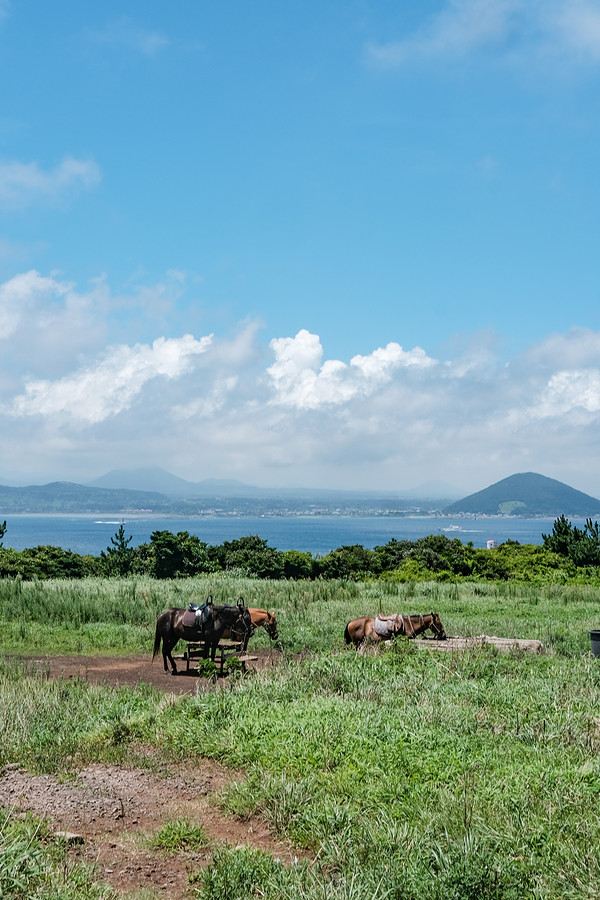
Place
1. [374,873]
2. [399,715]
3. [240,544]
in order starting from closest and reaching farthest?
[374,873] < [399,715] < [240,544]

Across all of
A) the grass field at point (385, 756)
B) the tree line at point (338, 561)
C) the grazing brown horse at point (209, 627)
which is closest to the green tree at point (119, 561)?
the tree line at point (338, 561)

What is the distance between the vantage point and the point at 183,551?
39812 mm

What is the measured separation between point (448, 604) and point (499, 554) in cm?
1795

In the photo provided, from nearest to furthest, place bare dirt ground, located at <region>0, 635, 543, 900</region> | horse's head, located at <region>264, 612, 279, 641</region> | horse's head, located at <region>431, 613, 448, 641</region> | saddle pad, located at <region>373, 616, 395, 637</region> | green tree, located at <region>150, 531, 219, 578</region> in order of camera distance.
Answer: bare dirt ground, located at <region>0, 635, 543, 900</region>, saddle pad, located at <region>373, 616, 395, 637</region>, horse's head, located at <region>431, 613, 448, 641</region>, horse's head, located at <region>264, 612, 279, 641</region>, green tree, located at <region>150, 531, 219, 578</region>

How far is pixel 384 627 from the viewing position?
14984 mm

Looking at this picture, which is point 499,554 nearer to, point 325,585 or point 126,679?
point 325,585

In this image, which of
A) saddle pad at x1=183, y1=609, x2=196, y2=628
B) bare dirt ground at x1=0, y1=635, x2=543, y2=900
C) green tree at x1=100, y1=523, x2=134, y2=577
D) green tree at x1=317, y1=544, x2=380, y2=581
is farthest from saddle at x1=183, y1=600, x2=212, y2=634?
green tree at x1=100, y1=523, x2=134, y2=577

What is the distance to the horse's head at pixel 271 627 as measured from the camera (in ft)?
57.7

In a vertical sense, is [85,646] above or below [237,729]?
below

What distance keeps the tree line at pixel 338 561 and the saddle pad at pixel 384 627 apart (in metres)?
20.4

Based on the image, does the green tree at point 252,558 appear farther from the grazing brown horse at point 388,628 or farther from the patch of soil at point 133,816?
the patch of soil at point 133,816

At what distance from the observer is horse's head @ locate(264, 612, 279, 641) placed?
17.6m

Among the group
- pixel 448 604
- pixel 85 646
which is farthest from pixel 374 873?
pixel 448 604

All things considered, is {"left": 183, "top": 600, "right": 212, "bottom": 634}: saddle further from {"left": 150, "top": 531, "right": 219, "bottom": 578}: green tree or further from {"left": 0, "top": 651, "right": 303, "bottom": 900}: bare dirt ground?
{"left": 150, "top": 531, "right": 219, "bottom": 578}: green tree
